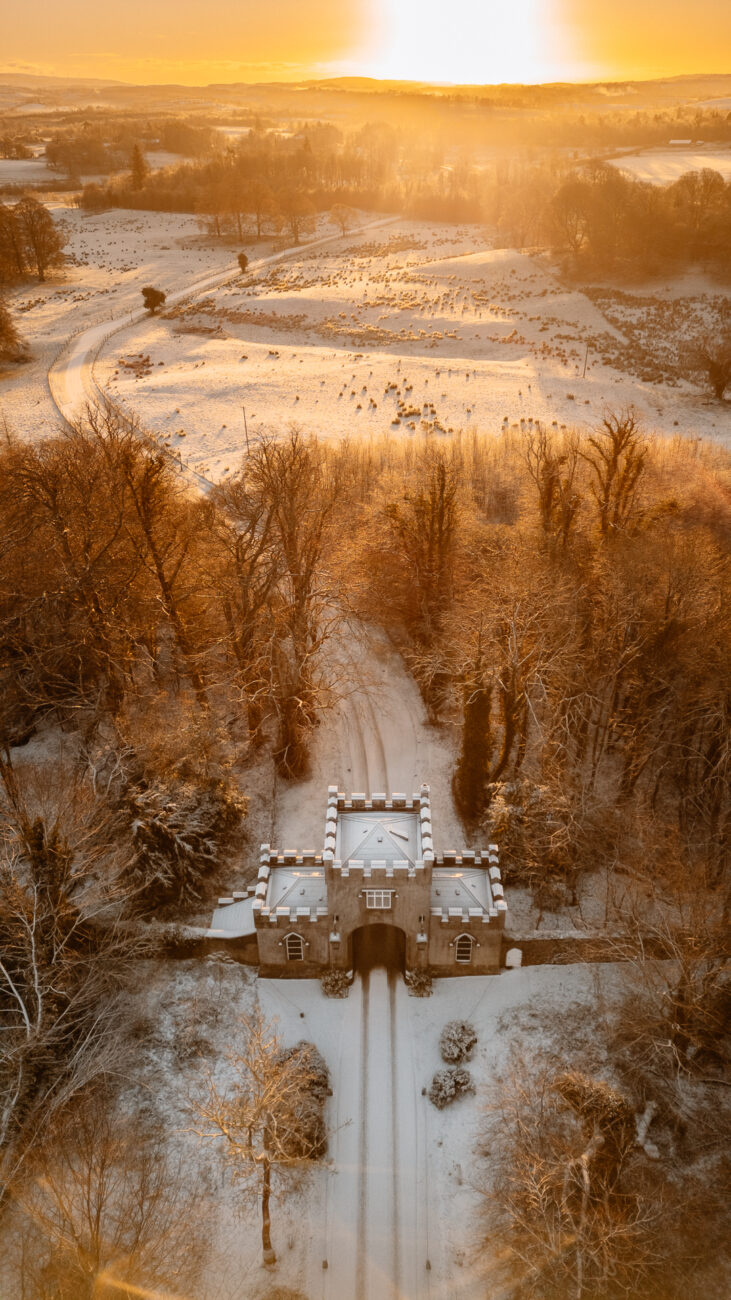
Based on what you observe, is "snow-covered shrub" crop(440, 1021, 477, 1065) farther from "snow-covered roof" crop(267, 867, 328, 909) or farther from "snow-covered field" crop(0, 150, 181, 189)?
"snow-covered field" crop(0, 150, 181, 189)

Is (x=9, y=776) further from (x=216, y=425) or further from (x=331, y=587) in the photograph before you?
(x=216, y=425)

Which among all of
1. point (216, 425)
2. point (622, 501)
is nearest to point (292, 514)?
point (622, 501)

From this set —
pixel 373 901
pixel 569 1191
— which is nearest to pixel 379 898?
pixel 373 901

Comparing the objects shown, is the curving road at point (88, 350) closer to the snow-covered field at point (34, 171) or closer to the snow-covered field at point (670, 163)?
the snow-covered field at point (670, 163)

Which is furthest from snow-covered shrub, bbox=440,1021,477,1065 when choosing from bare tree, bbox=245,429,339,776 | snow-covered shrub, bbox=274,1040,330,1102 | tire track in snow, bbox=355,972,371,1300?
bare tree, bbox=245,429,339,776

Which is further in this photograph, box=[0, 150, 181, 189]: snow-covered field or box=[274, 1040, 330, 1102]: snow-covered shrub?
box=[0, 150, 181, 189]: snow-covered field

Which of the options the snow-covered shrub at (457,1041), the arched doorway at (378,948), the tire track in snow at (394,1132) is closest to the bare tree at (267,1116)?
the tire track in snow at (394,1132)

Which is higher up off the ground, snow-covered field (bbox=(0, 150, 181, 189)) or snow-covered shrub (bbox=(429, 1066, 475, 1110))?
snow-covered field (bbox=(0, 150, 181, 189))

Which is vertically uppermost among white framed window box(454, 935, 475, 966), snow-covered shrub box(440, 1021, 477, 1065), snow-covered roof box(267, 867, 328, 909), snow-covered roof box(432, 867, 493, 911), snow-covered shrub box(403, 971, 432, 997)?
snow-covered roof box(267, 867, 328, 909)
